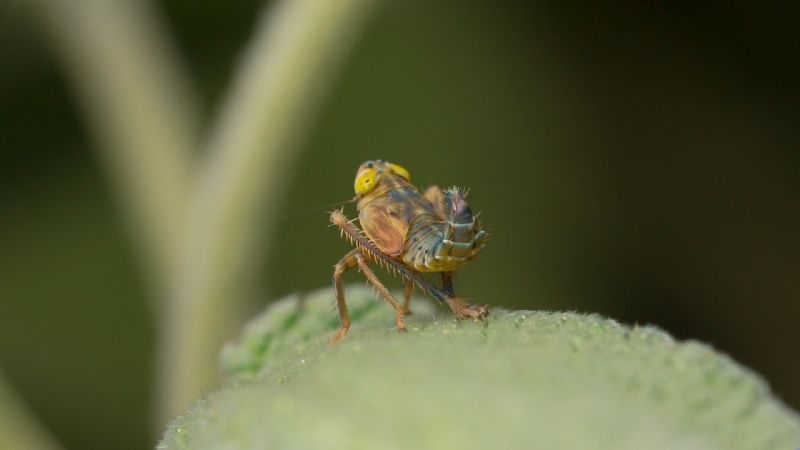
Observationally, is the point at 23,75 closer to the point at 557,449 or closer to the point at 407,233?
the point at 407,233

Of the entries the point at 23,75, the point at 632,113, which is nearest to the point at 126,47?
the point at 23,75

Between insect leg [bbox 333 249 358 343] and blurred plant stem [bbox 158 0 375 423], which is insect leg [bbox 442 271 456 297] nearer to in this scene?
insect leg [bbox 333 249 358 343]

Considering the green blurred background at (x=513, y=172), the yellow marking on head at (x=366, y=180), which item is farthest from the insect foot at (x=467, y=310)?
the green blurred background at (x=513, y=172)

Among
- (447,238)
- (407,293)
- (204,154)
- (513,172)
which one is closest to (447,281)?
(407,293)

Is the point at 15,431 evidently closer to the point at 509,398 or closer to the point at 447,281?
the point at 447,281

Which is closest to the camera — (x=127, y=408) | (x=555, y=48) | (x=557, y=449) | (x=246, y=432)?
(x=557, y=449)

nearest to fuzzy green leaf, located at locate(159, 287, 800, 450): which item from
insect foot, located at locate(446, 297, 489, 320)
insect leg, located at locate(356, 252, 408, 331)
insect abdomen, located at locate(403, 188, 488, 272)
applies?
insect foot, located at locate(446, 297, 489, 320)
